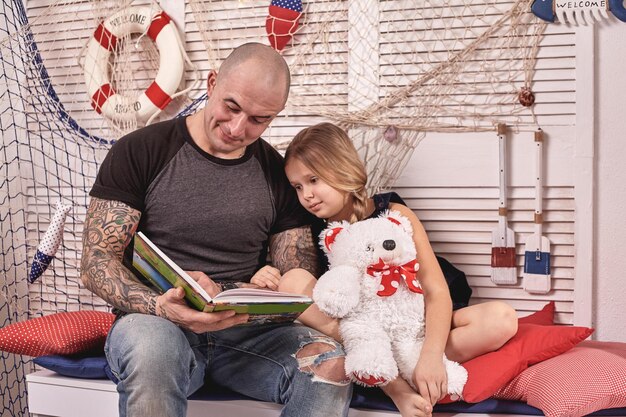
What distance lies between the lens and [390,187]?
6.65ft

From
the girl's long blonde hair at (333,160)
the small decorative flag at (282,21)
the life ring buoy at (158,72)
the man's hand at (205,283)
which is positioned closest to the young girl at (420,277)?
the girl's long blonde hair at (333,160)

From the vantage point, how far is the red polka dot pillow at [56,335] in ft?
5.62

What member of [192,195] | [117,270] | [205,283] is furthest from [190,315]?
[192,195]

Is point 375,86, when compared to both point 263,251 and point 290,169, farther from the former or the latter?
point 263,251

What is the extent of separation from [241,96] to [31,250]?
119 centimetres

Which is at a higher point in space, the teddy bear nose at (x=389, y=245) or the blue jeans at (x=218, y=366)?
the teddy bear nose at (x=389, y=245)

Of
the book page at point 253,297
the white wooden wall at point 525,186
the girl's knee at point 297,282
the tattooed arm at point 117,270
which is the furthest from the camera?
the white wooden wall at point 525,186

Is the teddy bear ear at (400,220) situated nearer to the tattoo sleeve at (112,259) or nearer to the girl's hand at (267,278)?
the girl's hand at (267,278)

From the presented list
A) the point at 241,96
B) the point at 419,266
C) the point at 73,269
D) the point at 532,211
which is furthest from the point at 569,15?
the point at 73,269

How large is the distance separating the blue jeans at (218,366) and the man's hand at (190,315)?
6 cm

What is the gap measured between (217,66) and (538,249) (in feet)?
3.62

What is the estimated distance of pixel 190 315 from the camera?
134cm

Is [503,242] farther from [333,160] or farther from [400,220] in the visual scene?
[333,160]

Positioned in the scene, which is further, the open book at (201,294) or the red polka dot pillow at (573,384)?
the red polka dot pillow at (573,384)
